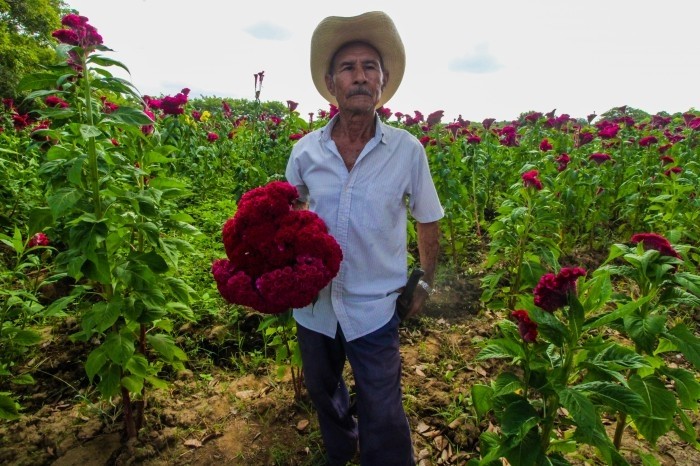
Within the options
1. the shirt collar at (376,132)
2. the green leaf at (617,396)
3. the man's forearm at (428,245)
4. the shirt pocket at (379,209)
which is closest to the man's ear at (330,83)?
the shirt collar at (376,132)

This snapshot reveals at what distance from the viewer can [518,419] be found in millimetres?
1530

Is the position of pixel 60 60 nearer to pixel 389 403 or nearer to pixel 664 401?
pixel 389 403

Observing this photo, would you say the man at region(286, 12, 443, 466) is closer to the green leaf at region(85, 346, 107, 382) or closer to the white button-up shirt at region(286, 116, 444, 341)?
the white button-up shirt at region(286, 116, 444, 341)

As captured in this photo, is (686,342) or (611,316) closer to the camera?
(611,316)

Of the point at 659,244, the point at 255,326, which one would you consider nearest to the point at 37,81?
the point at 255,326

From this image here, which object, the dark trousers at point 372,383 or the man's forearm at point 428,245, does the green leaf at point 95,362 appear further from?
the man's forearm at point 428,245

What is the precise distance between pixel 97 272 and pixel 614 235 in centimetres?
588

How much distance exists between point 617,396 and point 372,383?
997 millimetres

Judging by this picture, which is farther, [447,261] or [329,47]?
[447,261]

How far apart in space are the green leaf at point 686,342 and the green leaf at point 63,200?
262 centimetres

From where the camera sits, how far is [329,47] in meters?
2.21

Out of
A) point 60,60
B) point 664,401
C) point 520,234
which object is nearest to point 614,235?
point 520,234

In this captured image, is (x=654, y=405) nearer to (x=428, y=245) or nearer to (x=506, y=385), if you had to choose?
(x=506, y=385)

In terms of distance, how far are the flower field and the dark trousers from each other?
39cm
